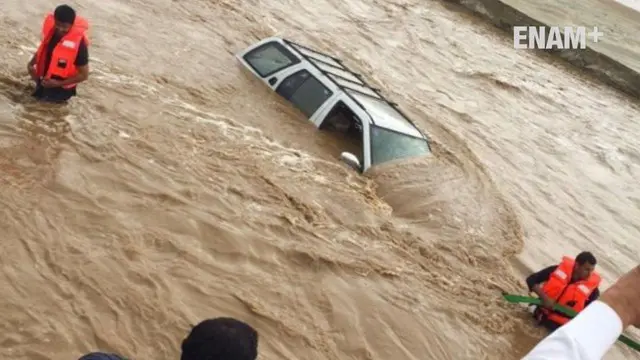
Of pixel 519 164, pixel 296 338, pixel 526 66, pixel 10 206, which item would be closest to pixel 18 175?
pixel 10 206

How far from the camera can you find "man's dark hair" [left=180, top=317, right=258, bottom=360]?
2.08 meters

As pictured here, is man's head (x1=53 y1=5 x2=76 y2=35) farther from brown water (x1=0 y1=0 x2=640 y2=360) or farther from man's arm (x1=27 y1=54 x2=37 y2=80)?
brown water (x1=0 y1=0 x2=640 y2=360)

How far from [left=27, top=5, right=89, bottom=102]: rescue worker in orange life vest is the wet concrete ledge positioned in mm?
16769

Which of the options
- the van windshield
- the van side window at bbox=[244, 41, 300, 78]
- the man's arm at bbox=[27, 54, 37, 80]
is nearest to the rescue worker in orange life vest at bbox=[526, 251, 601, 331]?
the van windshield

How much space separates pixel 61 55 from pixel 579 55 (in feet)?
56.9

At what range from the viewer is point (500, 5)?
75.0 feet

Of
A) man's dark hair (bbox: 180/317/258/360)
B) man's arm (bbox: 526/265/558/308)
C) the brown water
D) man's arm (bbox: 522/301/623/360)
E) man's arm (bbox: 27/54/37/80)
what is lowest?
the brown water

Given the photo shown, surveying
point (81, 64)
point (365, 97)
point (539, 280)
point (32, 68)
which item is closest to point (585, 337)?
point (539, 280)

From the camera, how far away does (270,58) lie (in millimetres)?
10211

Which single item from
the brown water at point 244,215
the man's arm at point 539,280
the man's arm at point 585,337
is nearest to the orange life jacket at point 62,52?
the brown water at point 244,215

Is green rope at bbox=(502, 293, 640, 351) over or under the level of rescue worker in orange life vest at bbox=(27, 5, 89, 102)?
under

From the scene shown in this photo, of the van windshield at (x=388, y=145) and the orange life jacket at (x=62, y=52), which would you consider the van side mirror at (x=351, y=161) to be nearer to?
the van windshield at (x=388, y=145)

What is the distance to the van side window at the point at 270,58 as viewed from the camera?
9.91m

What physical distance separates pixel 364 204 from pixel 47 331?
3988 mm
